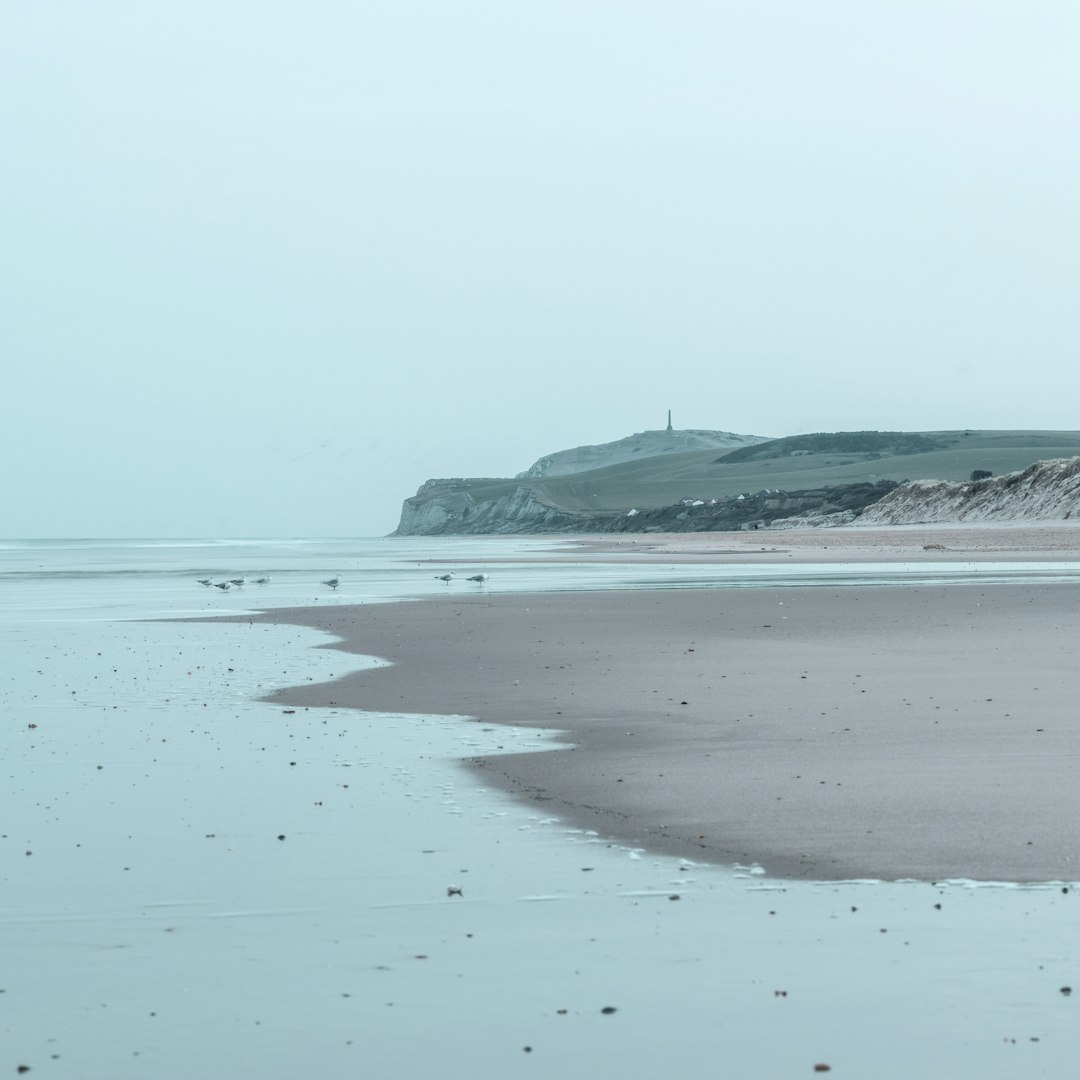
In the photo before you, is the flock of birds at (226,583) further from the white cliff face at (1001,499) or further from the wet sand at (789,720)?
the white cliff face at (1001,499)

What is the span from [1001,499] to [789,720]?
2875 inches

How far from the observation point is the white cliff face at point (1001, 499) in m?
72.9

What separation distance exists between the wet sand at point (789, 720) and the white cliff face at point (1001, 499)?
5588 cm

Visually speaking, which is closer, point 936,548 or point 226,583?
point 226,583

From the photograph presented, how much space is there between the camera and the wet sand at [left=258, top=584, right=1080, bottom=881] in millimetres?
6480

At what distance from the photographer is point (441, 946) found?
4.96 m

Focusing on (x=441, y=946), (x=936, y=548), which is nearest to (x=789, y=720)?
(x=441, y=946)

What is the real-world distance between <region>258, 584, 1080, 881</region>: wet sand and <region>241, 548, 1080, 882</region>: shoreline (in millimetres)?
24

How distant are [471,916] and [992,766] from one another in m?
3.89

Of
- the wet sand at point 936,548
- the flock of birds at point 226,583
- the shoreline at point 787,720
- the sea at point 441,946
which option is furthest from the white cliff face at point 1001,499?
the sea at point 441,946

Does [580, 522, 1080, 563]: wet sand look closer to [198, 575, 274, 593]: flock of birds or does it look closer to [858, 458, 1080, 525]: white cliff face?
[858, 458, 1080, 525]: white cliff face

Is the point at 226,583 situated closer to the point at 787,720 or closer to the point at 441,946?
the point at 787,720

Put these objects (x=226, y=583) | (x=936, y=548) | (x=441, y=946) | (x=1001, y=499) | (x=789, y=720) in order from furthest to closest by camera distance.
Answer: (x=1001, y=499) → (x=936, y=548) → (x=226, y=583) → (x=789, y=720) → (x=441, y=946)

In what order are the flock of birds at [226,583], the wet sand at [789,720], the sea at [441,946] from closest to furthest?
the sea at [441,946]
the wet sand at [789,720]
the flock of birds at [226,583]
